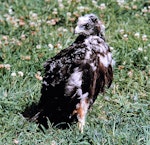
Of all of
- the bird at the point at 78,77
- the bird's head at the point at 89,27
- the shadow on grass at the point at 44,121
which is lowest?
the shadow on grass at the point at 44,121

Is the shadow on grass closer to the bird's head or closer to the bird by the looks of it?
the bird

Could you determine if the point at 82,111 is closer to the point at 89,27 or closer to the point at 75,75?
the point at 75,75

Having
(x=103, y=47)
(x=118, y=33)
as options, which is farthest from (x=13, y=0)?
(x=103, y=47)

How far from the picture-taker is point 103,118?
5.52 metres

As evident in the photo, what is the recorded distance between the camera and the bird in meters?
5.05

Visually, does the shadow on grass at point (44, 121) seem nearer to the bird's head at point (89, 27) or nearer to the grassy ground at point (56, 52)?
the grassy ground at point (56, 52)

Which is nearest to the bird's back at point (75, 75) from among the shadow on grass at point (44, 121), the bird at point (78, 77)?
the bird at point (78, 77)

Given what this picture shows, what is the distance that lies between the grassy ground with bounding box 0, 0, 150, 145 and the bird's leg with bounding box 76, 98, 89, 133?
0.06 metres

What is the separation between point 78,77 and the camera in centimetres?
504

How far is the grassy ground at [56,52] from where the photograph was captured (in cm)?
515

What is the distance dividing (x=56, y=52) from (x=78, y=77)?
141 centimetres

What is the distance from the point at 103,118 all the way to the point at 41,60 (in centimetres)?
114

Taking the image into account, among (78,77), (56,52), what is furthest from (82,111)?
(56,52)

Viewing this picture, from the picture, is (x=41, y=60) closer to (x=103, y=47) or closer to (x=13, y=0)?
(x=103, y=47)
